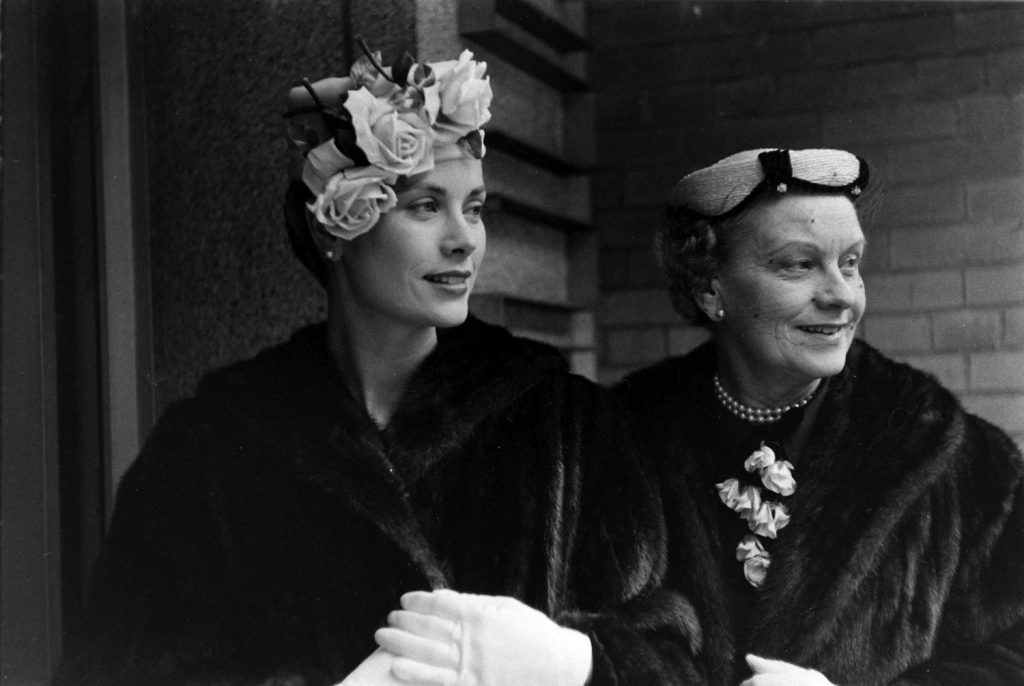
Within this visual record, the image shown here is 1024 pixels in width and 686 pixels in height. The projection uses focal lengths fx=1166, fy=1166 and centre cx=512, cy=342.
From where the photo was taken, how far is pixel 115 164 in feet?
8.54

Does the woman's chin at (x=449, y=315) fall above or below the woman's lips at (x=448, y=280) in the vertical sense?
below

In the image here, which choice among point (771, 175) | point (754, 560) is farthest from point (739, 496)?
point (771, 175)

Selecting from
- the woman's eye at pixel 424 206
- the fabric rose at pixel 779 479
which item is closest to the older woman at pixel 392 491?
the woman's eye at pixel 424 206

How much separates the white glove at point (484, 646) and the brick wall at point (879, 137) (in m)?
0.58

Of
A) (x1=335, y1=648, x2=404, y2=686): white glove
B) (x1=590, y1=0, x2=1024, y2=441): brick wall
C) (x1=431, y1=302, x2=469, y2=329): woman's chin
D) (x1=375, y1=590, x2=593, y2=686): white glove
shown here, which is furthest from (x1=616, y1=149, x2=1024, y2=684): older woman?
(x1=335, y1=648, x2=404, y2=686): white glove

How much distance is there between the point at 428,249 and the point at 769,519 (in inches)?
32.3

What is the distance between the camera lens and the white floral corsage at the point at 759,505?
221 centimetres

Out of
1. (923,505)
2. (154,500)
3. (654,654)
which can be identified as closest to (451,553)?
(654,654)

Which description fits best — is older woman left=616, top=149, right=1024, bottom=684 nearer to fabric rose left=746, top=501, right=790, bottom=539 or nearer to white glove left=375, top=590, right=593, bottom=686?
fabric rose left=746, top=501, right=790, bottom=539

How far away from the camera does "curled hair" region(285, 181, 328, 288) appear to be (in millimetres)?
2266

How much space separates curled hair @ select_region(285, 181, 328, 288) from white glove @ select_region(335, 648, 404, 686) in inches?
28.8

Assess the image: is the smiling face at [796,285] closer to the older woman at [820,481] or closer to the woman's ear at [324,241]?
the older woman at [820,481]

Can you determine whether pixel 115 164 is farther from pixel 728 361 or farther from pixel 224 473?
pixel 728 361

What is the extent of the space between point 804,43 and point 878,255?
1.56ft
